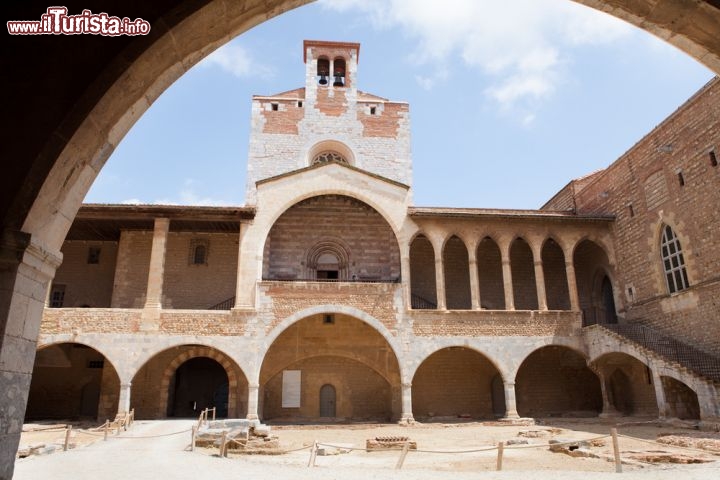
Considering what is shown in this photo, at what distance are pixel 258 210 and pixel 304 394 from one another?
7.61m

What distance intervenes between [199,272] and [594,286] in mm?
16574

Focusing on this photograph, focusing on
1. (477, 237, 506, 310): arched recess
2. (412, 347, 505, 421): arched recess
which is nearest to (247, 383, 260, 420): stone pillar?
(412, 347, 505, 421): arched recess

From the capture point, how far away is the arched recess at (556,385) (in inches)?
840

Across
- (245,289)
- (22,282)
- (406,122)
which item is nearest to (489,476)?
(22,282)

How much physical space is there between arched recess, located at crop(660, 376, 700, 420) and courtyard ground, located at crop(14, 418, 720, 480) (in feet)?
2.85

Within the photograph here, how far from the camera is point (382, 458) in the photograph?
1075 centimetres

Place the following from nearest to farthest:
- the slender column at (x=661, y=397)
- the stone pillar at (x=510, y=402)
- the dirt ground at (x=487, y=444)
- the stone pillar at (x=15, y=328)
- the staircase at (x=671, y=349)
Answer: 1. the stone pillar at (x=15, y=328)
2. the dirt ground at (x=487, y=444)
3. the staircase at (x=671, y=349)
4. the slender column at (x=661, y=397)
5. the stone pillar at (x=510, y=402)

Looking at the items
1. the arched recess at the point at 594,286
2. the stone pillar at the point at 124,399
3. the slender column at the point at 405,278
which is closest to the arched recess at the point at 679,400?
the arched recess at the point at 594,286

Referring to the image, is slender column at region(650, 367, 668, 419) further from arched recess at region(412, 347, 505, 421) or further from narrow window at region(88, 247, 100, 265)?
narrow window at region(88, 247, 100, 265)

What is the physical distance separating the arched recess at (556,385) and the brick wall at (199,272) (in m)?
12.5

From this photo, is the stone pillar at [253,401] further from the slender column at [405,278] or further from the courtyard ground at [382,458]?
the slender column at [405,278]

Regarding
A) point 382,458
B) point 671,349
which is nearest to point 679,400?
point 671,349

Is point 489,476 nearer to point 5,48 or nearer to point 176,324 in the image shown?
point 5,48

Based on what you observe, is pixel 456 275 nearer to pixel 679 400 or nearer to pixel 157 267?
pixel 679 400
